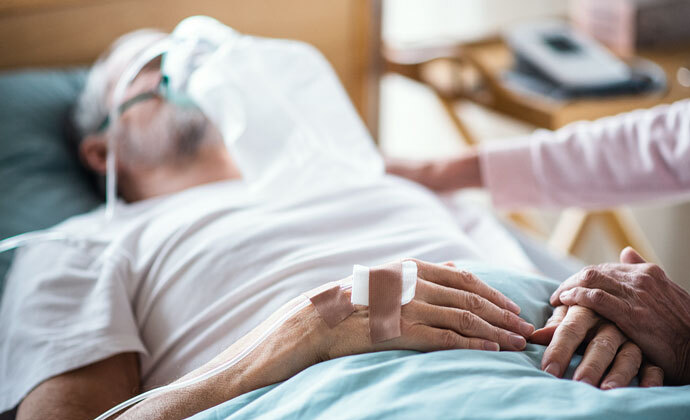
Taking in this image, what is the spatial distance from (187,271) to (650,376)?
23.1 inches

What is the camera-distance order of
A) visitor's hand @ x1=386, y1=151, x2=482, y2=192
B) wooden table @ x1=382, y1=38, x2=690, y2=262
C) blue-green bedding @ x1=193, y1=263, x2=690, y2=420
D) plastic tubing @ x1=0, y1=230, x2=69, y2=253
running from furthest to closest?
wooden table @ x1=382, y1=38, x2=690, y2=262
visitor's hand @ x1=386, y1=151, x2=482, y2=192
plastic tubing @ x1=0, y1=230, x2=69, y2=253
blue-green bedding @ x1=193, y1=263, x2=690, y2=420

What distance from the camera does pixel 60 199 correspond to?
1.28 metres

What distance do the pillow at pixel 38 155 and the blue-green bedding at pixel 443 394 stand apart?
0.74 meters

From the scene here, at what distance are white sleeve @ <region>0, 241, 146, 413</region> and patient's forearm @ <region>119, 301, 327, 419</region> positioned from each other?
17cm

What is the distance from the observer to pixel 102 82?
1.33 m

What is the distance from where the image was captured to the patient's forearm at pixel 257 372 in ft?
2.27

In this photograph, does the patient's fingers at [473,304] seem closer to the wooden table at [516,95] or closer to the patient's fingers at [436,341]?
the patient's fingers at [436,341]

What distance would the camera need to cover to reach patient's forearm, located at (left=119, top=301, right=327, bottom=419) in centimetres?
69

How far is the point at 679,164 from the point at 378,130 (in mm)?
1004

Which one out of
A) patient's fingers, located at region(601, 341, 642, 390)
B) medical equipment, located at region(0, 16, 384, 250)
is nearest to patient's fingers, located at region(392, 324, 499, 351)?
patient's fingers, located at region(601, 341, 642, 390)

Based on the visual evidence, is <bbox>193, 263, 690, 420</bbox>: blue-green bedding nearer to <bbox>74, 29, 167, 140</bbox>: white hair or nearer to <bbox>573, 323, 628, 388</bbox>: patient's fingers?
<bbox>573, 323, 628, 388</bbox>: patient's fingers

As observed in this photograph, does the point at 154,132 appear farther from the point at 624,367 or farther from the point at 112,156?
the point at 624,367

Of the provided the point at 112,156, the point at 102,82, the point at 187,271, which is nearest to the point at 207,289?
the point at 187,271

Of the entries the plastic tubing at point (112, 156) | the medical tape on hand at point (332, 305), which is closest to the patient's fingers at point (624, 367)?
the medical tape on hand at point (332, 305)
